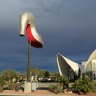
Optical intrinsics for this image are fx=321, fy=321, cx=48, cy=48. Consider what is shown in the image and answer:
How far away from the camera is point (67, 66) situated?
75938 mm

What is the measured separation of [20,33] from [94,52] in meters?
31.7

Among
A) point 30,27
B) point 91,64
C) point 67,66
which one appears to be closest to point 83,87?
point 30,27

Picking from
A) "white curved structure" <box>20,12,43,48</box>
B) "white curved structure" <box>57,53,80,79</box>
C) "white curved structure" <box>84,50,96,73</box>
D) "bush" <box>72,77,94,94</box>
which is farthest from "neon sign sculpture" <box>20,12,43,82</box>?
"white curved structure" <box>84,50,96,73</box>

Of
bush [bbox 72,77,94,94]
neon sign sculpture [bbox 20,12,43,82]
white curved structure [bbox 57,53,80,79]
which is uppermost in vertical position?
neon sign sculpture [bbox 20,12,43,82]

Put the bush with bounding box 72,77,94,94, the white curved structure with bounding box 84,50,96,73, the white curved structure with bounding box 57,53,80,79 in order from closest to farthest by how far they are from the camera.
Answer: the bush with bounding box 72,77,94,94
the white curved structure with bounding box 84,50,96,73
the white curved structure with bounding box 57,53,80,79

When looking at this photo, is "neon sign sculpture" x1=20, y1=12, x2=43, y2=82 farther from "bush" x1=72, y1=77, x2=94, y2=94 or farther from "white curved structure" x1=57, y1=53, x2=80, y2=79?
→ "white curved structure" x1=57, y1=53, x2=80, y2=79

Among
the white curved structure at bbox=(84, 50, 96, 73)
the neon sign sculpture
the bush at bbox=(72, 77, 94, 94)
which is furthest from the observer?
the white curved structure at bbox=(84, 50, 96, 73)

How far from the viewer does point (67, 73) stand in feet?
258

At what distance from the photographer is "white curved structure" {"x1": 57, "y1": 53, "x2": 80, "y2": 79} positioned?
2857 inches

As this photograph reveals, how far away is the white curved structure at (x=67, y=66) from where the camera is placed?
72562mm

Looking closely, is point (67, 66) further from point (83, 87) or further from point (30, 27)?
point (83, 87)

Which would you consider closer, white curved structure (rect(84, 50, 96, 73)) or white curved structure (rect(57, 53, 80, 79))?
white curved structure (rect(84, 50, 96, 73))

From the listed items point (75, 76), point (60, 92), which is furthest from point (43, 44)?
point (75, 76)

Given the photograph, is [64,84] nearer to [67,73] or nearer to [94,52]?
[94,52]
